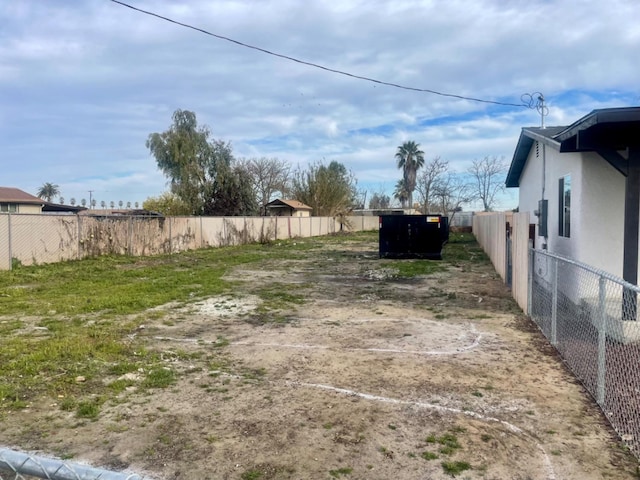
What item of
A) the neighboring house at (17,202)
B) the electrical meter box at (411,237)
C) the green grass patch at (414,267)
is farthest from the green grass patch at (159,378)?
the neighboring house at (17,202)

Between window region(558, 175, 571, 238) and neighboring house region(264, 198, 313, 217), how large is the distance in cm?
3510

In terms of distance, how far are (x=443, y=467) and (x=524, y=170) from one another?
13.0 meters

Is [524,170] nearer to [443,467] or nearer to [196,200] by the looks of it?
[443,467]

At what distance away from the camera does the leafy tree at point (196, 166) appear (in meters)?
38.7

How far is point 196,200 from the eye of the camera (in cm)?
3894

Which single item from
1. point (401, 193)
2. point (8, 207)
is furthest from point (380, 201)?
point (8, 207)

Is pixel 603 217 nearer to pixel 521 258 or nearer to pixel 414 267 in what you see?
pixel 521 258


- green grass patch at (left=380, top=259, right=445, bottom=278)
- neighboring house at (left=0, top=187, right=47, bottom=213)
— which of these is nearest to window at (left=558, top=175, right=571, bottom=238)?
green grass patch at (left=380, top=259, right=445, bottom=278)

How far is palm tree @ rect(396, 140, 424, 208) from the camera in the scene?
199 feet

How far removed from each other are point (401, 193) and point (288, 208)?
79.8 ft

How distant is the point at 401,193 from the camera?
2539 inches

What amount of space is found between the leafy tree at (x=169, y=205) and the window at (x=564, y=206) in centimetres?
3072

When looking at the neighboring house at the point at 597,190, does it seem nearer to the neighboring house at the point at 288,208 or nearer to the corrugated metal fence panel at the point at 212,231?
the corrugated metal fence panel at the point at 212,231

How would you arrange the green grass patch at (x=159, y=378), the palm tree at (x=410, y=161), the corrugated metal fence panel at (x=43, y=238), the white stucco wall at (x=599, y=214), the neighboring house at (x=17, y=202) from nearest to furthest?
the green grass patch at (x=159, y=378), the white stucco wall at (x=599, y=214), the corrugated metal fence panel at (x=43, y=238), the neighboring house at (x=17, y=202), the palm tree at (x=410, y=161)
